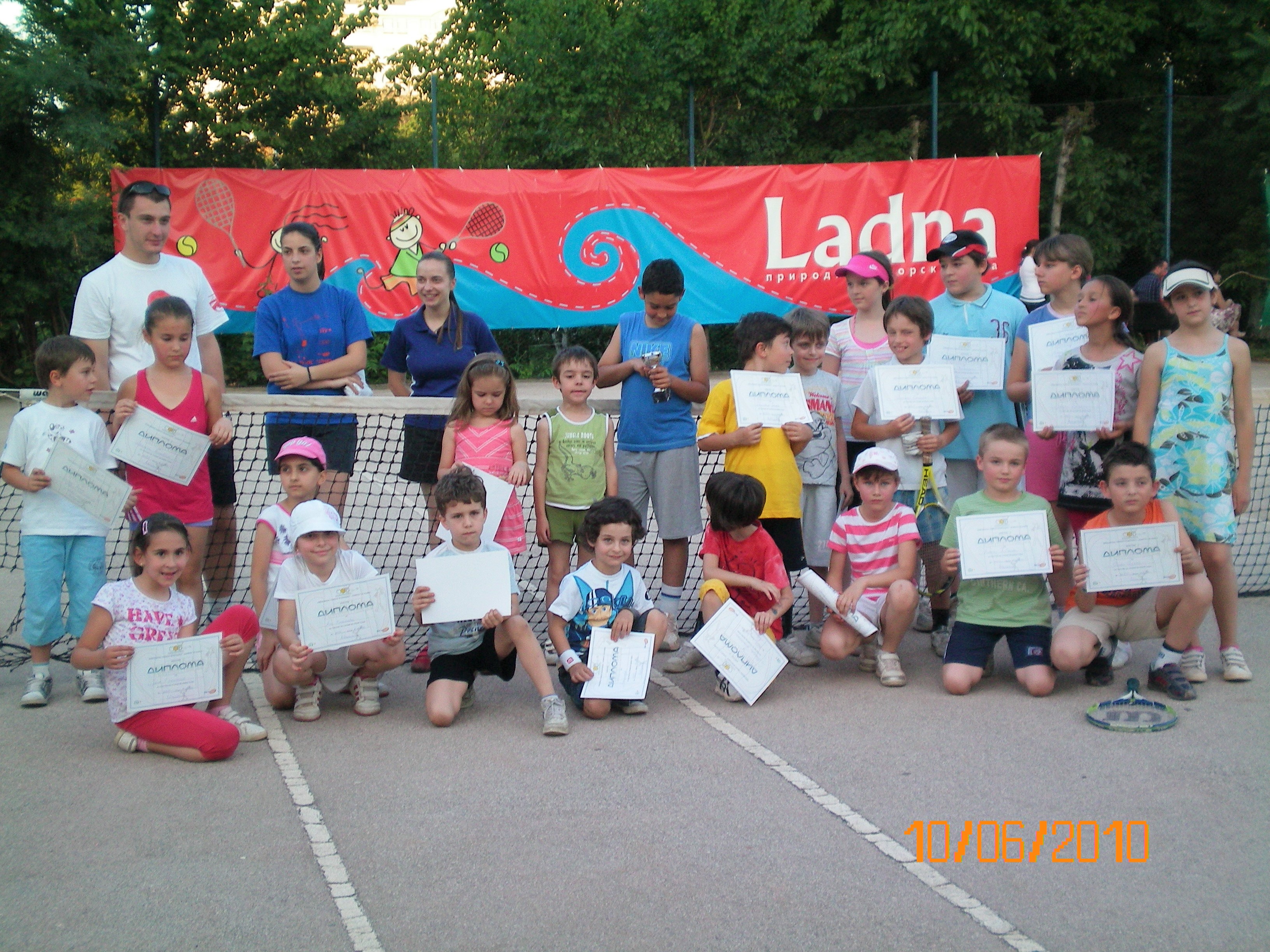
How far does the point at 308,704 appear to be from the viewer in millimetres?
5008

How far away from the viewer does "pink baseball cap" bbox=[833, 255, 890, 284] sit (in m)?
6.04

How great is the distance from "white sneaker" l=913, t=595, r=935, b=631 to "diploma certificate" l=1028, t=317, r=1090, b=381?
51.5 inches

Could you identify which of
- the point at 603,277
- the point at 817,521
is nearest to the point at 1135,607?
the point at 817,521

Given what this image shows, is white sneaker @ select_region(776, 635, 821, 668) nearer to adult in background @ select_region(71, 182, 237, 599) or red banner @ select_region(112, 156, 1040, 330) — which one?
adult in background @ select_region(71, 182, 237, 599)

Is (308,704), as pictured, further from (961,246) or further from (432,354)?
(961,246)

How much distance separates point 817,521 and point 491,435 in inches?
66.8

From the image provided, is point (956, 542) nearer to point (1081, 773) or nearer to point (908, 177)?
point (1081, 773)

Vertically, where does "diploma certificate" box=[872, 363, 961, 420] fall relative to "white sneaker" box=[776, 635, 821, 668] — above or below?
above

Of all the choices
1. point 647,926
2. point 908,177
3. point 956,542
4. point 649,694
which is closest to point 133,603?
point 649,694

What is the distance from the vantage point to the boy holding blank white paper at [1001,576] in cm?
518

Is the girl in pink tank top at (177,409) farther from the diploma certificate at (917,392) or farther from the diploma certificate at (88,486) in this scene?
the diploma certificate at (917,392)

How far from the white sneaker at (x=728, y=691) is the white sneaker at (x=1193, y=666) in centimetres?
192

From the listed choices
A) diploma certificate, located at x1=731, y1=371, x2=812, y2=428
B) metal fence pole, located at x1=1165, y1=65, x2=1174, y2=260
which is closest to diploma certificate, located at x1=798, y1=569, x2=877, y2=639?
diploma certificate, located at x1=731, y1=371, x2=812, y2=428

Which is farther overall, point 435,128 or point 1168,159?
point 1168,159
